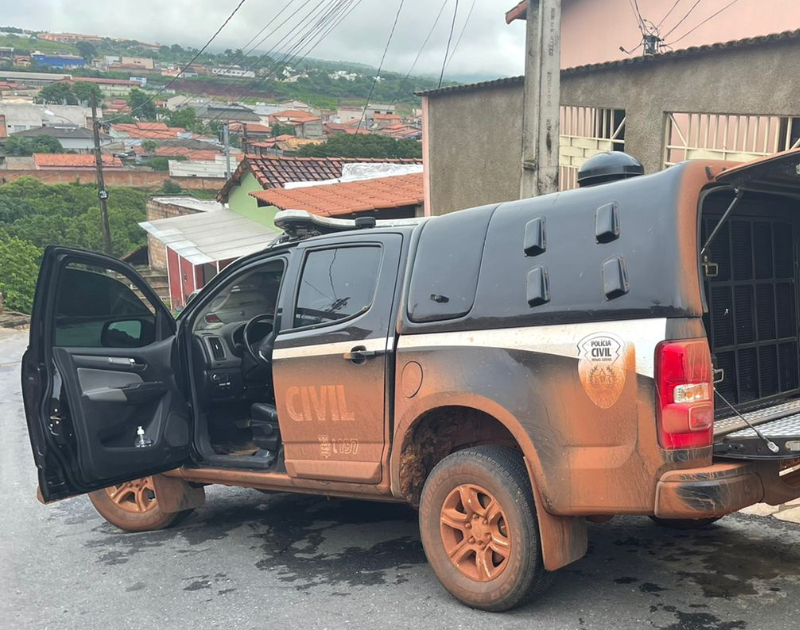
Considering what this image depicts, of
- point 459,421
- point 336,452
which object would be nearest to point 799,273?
point 459,421

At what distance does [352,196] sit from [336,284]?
13.0 metres

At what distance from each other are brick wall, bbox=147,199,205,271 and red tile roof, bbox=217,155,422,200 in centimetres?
1213

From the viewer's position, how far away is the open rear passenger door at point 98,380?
Result: 4441 mm

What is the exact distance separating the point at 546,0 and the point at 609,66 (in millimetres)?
3377

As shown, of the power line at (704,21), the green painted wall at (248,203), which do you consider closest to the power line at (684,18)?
the power line at (704,21)

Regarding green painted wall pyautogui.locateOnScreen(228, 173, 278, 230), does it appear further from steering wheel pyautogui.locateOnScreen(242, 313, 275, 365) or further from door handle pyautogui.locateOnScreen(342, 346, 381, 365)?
door handle pyautogui.locateOnScreen(342, 346, 381, 365)

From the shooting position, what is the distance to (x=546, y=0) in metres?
7.01

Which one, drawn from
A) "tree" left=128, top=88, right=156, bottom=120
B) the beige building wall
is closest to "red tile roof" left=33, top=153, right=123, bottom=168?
"tree" left=128, top=88, right=156, bottom=120

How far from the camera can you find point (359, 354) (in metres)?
4.10

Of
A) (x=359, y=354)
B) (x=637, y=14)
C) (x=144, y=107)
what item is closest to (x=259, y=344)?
(x=359, y=354)

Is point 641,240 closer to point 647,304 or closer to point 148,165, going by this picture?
point 647,304

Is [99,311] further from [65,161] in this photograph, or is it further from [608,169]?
[65,161]

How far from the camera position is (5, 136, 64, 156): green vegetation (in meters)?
86.0

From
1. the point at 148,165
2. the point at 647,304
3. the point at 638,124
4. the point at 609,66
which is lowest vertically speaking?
the point at 647,304
